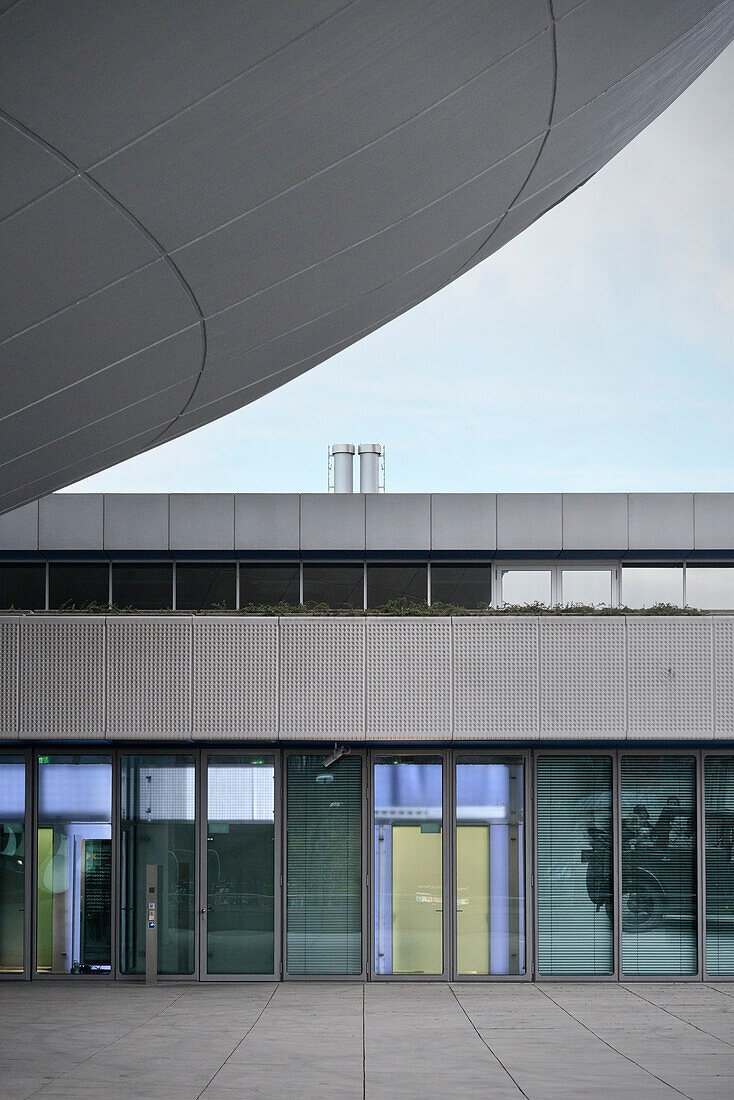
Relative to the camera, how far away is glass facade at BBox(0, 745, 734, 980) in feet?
56.9

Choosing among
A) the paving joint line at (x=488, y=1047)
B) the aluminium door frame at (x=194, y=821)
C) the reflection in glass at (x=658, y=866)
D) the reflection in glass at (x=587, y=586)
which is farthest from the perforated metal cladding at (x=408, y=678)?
the reflection in glass at (x=587, y=586)

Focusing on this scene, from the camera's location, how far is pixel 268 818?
17625 mm

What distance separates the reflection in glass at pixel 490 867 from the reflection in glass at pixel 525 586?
4.68 metres

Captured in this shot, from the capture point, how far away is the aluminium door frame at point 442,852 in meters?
17.2

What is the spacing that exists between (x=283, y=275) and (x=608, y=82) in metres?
2.36

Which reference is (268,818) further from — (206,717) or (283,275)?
(283,275)

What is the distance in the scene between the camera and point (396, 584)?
22.0 m

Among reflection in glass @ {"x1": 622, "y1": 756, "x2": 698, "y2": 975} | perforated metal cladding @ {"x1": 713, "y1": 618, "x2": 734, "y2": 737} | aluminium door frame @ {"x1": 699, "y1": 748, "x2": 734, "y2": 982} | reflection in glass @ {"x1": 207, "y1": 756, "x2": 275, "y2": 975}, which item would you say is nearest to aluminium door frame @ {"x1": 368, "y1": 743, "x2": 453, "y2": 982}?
reflection in glass @ {"x1": 207, "y1": 756, "x2": 275, "y2": 975}

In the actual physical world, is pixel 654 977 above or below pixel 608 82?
below

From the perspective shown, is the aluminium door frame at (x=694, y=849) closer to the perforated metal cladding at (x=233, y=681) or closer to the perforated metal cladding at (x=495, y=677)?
the perforated metal cladding at (x=495, y=677)

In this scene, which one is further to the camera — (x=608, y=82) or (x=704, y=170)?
(x=704, y=170)

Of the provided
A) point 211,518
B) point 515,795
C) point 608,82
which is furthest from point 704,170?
point 608,82

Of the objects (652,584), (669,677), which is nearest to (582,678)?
(669,677)

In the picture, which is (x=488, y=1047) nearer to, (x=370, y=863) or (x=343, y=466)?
(x=370, y=863)
